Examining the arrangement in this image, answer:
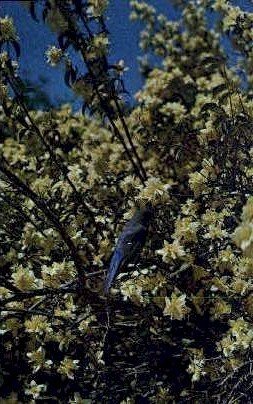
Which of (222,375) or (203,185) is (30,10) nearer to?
(203,185)

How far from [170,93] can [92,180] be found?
Answer: 295 cm

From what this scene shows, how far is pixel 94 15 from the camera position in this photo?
3.93 m

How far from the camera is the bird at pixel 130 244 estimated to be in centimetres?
284

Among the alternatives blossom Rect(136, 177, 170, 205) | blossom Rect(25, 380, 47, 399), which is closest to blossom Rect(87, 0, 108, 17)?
blossom Rect(136, 177, 170, 205)

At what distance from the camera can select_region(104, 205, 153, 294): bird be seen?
9.33ft

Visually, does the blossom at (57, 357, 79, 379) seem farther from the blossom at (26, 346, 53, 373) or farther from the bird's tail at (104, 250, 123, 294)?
the bird's tail at (104, 250, 123, 294)

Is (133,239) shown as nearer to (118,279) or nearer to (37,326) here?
(118,279)

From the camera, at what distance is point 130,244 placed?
9.83 feet

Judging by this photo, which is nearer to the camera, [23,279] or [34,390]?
[23,279]

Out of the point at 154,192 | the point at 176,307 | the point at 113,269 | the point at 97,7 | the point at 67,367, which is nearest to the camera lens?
the point at 113,269

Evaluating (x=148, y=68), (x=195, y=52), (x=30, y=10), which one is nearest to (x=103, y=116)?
(x=30, y=10)

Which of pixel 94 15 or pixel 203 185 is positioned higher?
pixel 94 15

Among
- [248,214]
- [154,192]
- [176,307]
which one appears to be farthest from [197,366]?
[248,214]

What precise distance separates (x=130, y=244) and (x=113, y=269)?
0.23m
